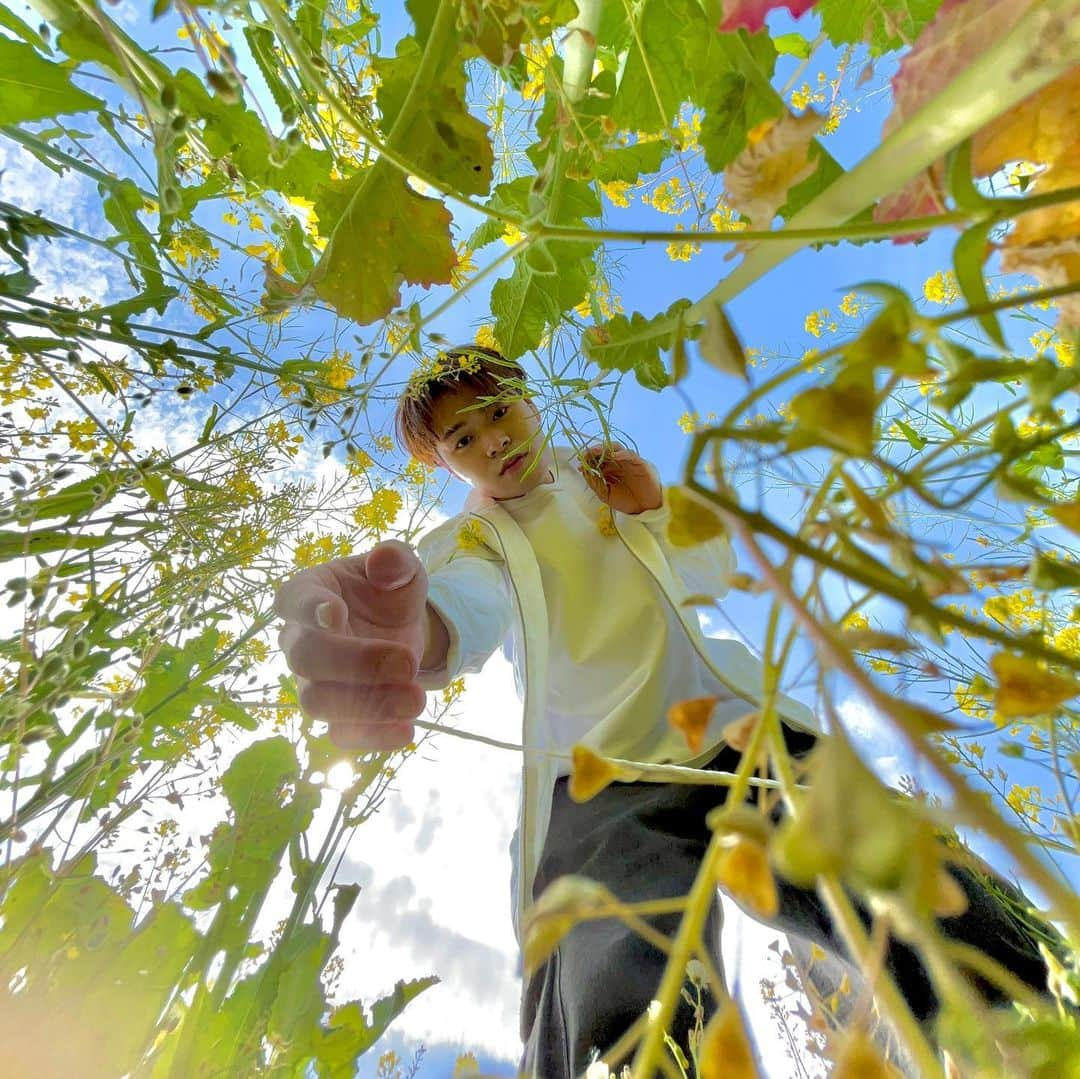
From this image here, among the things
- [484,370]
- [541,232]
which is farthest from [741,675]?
[541,232]

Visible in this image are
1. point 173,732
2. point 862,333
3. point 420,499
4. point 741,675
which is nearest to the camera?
point 862,333

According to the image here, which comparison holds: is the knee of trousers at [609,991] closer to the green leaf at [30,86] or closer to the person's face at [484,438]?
the person's face at [484,438]

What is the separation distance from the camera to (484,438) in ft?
2.58

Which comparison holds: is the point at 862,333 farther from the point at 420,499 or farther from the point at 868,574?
the point at 420,499

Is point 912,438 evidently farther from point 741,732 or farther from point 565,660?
point 565,660

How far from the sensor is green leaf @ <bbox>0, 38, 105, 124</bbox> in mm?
338

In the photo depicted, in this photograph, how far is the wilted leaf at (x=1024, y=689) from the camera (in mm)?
88

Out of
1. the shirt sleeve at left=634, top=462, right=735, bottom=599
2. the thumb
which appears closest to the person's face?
the shirt sleeve at left=634, top=462, right=735, bottom=599

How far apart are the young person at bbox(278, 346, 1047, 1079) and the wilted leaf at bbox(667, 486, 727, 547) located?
0.32 metres

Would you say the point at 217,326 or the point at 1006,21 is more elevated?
the point at 217,326

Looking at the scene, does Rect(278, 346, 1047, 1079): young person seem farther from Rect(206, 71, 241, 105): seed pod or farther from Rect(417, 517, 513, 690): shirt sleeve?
Rect(206, 71, 241, 105): seed pod

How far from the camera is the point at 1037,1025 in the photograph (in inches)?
3.7

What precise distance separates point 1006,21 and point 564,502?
835mm

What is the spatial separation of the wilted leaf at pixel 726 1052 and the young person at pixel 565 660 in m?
0.32
